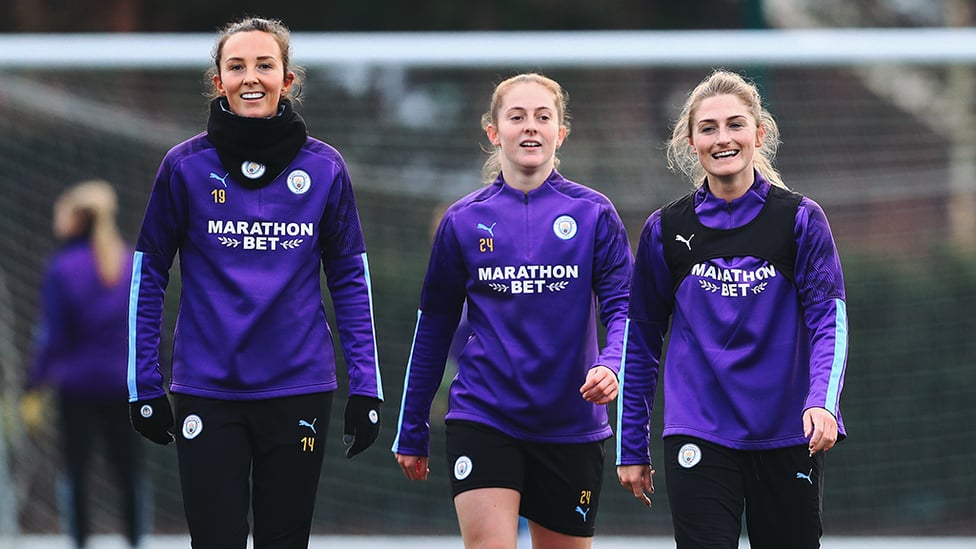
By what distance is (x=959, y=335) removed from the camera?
412 inches

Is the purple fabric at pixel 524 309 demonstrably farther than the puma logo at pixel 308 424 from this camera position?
Yes

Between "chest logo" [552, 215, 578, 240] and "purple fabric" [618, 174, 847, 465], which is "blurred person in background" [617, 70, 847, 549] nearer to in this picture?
"purple fabric" [618, 174, 847, 465]

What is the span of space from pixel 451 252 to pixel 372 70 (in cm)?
551

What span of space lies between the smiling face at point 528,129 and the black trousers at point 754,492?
46.1 inches

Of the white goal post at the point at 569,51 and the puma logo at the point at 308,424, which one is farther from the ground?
the white goal post at the point at 569,51

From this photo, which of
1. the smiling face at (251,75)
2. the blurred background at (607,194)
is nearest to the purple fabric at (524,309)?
the smiling face at (251,75)

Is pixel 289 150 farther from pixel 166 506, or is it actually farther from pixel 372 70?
pixel 166 506

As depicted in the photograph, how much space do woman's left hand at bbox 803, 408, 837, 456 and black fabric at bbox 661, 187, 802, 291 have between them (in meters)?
0.50

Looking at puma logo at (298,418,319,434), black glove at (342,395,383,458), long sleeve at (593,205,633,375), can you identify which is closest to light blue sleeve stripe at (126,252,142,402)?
puma logo at (298,418,319,434)

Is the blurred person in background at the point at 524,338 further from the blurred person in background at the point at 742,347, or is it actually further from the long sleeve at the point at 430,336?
the blurred person in background at the point at 742,347

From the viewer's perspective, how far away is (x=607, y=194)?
1058 centimetres

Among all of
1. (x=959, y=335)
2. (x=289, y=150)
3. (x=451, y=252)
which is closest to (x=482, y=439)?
(x=451, y=252)

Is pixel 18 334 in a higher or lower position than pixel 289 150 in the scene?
lower

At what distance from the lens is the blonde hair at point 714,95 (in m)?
5.03
